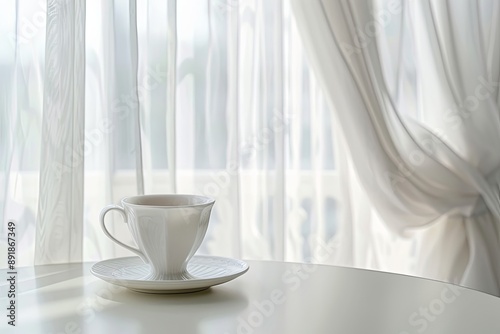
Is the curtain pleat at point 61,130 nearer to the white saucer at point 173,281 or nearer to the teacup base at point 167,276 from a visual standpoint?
the white saucer at point 173,281

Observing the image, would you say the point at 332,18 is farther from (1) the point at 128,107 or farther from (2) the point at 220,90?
(1) the point at 128,107

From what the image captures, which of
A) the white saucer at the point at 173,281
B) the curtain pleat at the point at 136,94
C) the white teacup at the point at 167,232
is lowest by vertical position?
the white saucer at the point at 173,281

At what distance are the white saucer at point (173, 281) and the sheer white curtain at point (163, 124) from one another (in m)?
0.59

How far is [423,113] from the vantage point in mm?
1787

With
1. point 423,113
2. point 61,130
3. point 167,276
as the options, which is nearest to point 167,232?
point 167,276

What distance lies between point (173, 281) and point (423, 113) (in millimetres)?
1093

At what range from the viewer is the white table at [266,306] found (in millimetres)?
729

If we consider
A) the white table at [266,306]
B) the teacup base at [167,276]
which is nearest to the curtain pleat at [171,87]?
the white table at [266,306]

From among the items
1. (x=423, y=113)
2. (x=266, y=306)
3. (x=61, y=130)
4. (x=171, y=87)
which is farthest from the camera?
(x=423, y=113)

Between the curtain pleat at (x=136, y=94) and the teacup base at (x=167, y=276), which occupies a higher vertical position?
the curtain pleat at (x=136, y=94)

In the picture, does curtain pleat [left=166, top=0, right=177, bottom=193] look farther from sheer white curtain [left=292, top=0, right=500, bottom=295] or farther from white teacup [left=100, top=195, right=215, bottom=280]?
white teacup [left=100, top=195, right=215, bottom=280]

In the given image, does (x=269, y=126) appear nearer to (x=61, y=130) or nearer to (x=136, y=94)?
(x=136, y=94)

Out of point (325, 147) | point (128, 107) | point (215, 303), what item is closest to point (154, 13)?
point (128, 107)

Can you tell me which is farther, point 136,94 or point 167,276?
point 136,94
